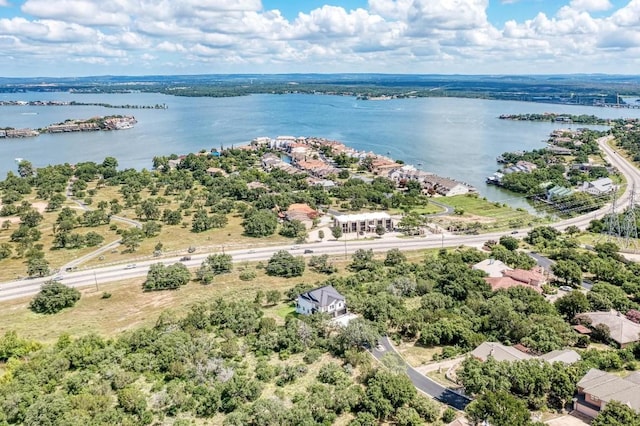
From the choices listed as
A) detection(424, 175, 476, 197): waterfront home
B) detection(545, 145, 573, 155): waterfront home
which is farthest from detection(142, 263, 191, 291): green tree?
detection(545, 145, 573, 155): waterfront home

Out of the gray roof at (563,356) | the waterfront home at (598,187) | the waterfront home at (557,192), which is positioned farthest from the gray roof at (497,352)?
the waterfront home at (598,187)

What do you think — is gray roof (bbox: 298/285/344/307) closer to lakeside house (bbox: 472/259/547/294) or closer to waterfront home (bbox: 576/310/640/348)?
lakeside house (bbox: 472/259/547/294)

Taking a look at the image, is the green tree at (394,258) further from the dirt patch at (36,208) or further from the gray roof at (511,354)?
the dirt patch at (36,208)

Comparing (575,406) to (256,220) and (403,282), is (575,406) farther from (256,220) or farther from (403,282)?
(256,220)

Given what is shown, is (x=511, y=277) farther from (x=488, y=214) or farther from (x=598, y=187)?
(x=598, y=187)

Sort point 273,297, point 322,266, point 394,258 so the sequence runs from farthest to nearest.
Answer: point 394,258 < point 322,266 < point 273,297

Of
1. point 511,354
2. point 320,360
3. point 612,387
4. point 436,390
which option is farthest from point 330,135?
point 612,387

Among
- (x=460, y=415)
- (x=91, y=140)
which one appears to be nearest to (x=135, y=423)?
(x=460, y=415)
